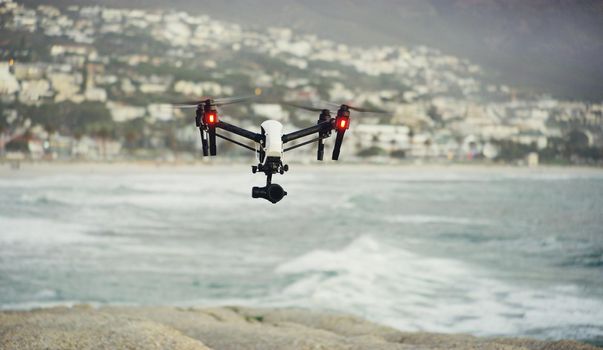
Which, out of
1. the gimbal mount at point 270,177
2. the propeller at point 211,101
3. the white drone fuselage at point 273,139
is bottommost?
the gimbal mount at point 270,177

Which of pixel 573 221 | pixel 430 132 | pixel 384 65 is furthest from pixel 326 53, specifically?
pixel 573 221

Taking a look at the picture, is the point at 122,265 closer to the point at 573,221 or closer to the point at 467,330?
the point at 467,330

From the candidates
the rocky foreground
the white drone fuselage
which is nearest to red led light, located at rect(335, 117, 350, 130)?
the white drone fuselage

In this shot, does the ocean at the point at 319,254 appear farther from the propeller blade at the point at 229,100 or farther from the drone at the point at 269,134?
the propeller blade at the point at 229,100

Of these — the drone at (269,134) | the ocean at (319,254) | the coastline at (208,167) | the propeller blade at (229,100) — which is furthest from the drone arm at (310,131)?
the coastline at (208,167)

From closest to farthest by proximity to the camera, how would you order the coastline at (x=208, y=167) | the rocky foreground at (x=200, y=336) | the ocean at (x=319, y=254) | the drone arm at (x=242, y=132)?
the drone arm at (x=242, y=132)
the rocky foreground at (x=200, y=336)
the ocean at (x=319, y=254)
the coastline at (x=208, y=167)
